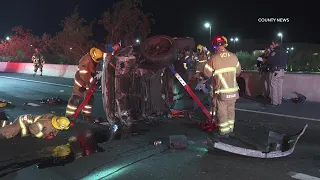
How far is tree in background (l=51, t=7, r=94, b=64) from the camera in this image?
1264 inches

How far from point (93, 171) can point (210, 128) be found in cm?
272

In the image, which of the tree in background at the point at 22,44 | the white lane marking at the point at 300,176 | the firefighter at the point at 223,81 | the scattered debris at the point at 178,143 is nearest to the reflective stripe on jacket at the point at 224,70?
the firefighter at the point at 223,81

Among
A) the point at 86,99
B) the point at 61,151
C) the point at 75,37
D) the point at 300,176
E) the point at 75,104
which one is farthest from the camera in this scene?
the point at 75,37

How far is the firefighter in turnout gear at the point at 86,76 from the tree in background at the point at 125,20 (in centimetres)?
2299

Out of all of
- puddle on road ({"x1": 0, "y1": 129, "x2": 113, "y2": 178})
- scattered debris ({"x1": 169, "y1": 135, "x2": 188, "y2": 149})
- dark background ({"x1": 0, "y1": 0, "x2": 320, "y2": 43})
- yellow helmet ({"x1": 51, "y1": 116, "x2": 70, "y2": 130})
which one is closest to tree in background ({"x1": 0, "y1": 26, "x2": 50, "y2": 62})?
dark background ({"x1": 0, "y1": 0, "x2": 320, "y2": 43})

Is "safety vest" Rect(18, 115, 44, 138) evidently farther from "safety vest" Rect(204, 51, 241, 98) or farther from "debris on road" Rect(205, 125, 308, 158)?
"safety vest" Rect(204, 51, 241, 98)

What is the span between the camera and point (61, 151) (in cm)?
543

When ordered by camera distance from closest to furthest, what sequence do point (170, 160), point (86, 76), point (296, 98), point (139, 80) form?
point (170, 160) → point (139, 80) → point (86, 76) → point (296, 98)

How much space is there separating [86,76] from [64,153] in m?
2.59

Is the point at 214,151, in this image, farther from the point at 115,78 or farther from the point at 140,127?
the point at 115,78

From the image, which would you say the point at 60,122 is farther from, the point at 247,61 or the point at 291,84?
the point at 247,61

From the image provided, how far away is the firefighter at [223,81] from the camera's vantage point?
238 inches

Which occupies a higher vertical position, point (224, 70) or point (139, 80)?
point (224, 70)

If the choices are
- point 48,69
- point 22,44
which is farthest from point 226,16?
point 48,69
